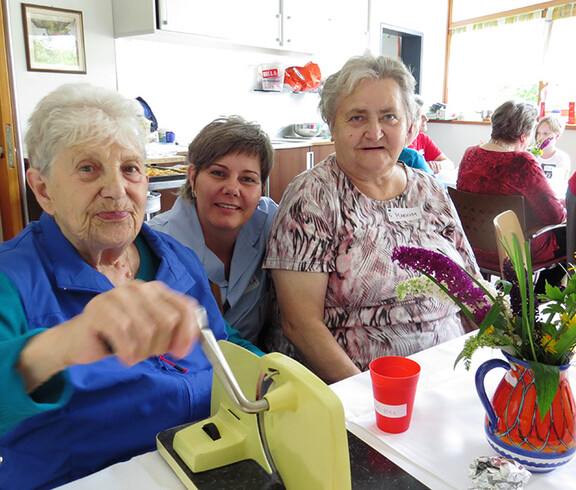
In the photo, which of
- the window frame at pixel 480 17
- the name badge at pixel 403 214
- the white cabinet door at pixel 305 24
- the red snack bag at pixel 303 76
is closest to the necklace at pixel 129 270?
the name badge at pixel 403 214

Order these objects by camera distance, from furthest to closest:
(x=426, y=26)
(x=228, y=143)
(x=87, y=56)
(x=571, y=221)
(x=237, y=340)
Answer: (x=426, y=26)
(x=87, y=56)
(x=571, y=221)
(x=228, y=143)
(x=237, y=340)

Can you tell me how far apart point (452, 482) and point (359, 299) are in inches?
30.2

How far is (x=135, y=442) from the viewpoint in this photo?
1.06m

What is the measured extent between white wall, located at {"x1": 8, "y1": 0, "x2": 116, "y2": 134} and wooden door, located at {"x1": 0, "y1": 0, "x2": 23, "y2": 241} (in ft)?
1.56

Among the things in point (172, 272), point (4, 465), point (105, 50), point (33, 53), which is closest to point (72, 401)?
point (4, 465)

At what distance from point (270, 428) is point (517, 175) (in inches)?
97.7

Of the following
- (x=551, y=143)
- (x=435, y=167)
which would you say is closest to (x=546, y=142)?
(x=551, y=143)

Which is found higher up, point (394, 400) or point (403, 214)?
point (403, 214)

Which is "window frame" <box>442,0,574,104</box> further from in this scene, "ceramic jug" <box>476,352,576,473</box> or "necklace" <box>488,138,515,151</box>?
"ceramic jug" <box>476,352,576,473</box>

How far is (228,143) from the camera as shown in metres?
1.62

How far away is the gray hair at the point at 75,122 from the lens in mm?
1069

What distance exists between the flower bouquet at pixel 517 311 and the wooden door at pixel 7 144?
9.64ft

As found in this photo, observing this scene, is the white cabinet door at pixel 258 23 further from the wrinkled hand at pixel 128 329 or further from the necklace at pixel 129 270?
the wrinkled hand at pixel 128 329

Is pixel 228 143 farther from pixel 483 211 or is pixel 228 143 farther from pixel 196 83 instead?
pixel 196 83
